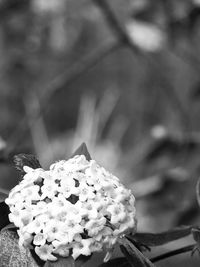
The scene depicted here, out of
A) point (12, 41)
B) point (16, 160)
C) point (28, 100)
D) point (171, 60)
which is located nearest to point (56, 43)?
point (12, 41)

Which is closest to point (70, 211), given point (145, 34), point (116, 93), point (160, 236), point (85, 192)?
point (85, 192)

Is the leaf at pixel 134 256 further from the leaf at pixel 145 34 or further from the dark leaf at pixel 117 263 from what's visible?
the leaf at pixel 145 34

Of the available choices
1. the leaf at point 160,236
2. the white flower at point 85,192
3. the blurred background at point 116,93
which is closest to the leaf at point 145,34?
the blurred background at point 116,93

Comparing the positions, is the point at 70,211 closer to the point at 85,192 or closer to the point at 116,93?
the point at 85,192

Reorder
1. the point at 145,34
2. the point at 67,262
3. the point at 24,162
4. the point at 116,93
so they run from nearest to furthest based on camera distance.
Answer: the point at 67,262
the point at 24,162
the point at 145,34
the point at 116,93

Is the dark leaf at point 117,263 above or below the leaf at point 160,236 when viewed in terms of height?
below

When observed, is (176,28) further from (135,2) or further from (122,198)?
(122,198)
